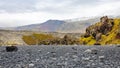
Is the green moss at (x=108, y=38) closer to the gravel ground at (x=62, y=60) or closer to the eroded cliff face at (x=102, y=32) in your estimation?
the eroded cliff face at (x=102, y=32)

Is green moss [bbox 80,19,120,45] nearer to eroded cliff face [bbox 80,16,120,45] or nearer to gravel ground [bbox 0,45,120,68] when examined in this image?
eroded cliff face [bbox 80,16,120,45]

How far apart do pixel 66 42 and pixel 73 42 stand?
6.30 feet

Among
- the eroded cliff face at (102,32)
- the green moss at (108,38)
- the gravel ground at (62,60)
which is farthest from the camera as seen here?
the eroded cliff face at (102,32)

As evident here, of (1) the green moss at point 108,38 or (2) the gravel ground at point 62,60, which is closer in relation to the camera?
(2) the gravel ground at point 62,60

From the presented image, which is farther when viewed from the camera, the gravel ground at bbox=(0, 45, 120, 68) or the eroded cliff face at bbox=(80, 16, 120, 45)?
the eroded cliff face at bbox=(80, 16, 120, 45)

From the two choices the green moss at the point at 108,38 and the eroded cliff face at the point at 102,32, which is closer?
the green moss at the point at 108,38

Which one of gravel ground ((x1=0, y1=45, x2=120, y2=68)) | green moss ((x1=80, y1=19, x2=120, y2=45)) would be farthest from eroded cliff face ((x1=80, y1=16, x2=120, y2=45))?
gravel ground ((x1=0, y1=45, x2=120, y2=68))

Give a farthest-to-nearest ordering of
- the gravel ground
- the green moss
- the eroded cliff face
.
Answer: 1. the eroded cliff face
2. the green moss
3. the gravel ground

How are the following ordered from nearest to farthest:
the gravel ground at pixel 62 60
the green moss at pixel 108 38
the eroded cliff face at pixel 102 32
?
1. the gravel ground at pixel 62 60
2. the green moss at pixel 108 38
3. the eroded cliff face at pixel 102 32

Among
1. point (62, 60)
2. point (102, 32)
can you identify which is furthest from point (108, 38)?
point (62, 60)

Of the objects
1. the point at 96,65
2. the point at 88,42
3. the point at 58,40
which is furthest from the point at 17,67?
the point at 58,40

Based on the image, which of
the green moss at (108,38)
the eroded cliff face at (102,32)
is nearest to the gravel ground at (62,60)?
the green moss at (108,38)

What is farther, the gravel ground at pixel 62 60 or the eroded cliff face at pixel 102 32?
the eroded cliff face at pixel 102 32

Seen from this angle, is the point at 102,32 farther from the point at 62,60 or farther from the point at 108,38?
the point at 62,60
